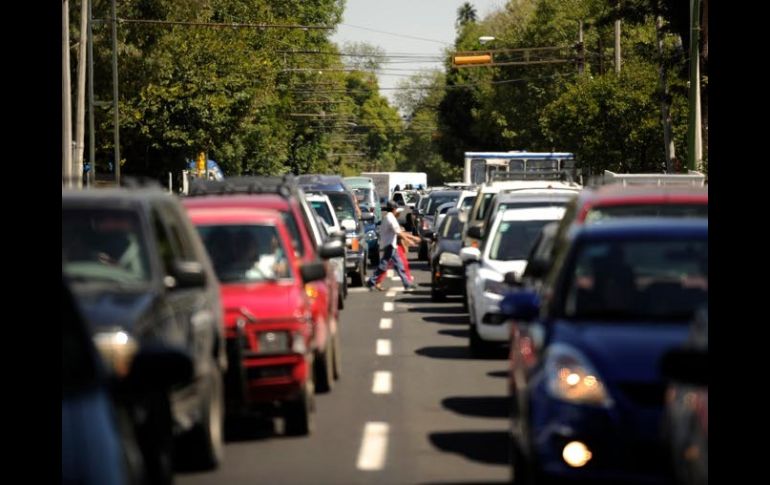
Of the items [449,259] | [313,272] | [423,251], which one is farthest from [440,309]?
[423,251]

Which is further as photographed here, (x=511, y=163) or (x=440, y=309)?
(x=511, y=163)

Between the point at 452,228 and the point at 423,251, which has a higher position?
the point at 452,228

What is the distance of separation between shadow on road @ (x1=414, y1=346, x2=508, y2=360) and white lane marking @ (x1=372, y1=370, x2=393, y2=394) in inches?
68.3

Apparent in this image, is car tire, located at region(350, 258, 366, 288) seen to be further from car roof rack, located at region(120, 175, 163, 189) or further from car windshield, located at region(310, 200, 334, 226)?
car roof rack, located at region(120, 175, 163, 189)

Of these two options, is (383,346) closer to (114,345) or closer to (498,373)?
(498,373)

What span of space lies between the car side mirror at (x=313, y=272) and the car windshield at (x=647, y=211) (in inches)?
81.3

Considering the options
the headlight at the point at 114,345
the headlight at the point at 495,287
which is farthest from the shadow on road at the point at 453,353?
the headlight at the point at 114,345

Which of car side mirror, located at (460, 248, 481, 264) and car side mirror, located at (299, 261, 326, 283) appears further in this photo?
car side mirror, located at (460, 248, 481, 264)

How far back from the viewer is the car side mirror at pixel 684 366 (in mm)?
6520

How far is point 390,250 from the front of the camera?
32.8 metres

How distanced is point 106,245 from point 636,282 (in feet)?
9.82

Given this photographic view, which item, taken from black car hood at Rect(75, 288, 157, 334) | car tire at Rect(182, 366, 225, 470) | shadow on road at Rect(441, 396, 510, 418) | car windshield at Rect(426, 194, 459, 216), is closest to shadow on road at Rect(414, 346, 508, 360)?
shadow on road at Rect(441, 396, 510, 418)

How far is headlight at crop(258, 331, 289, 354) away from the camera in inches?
501
